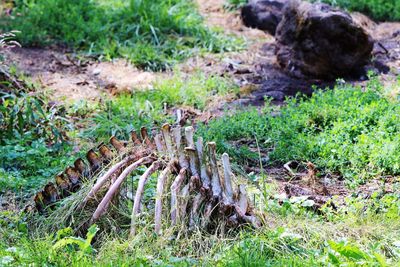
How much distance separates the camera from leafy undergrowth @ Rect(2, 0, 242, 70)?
902 cm

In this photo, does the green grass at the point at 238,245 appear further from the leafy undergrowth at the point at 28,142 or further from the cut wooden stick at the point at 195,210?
the leafy undergrowth at the point at 28,142

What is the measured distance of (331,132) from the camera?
20.2ft

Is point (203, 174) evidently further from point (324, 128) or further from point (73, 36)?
point (73, 36)

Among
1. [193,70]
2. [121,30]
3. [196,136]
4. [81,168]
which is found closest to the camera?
[81,168]

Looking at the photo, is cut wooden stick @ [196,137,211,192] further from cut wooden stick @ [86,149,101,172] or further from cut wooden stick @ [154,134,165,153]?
cut wooden stick @ [86,149,101,172]

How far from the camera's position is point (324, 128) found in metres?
6.50

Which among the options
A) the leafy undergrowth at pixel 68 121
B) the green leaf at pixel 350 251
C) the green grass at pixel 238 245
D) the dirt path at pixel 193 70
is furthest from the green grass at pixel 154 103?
the green leaf at pixel 350 251

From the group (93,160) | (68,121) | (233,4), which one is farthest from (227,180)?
(233,4)

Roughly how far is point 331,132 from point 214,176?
2115 millimetres

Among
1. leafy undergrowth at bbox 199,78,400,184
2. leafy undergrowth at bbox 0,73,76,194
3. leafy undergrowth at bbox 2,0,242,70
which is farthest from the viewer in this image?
leafy undergrowth at bbox 2,0,242,70

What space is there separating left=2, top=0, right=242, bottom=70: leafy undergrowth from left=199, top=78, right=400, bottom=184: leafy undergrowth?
233 centimetres

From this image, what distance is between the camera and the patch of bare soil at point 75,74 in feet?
26.4

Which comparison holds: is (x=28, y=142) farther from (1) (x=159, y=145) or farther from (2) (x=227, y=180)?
(2) (x=227, y=180)

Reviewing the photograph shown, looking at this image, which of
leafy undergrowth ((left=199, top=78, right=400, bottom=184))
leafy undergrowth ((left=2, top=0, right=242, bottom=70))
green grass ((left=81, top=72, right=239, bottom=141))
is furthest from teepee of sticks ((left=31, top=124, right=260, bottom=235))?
leafy undergrowth ((left=2, top=0, right=242, bottom=70))
